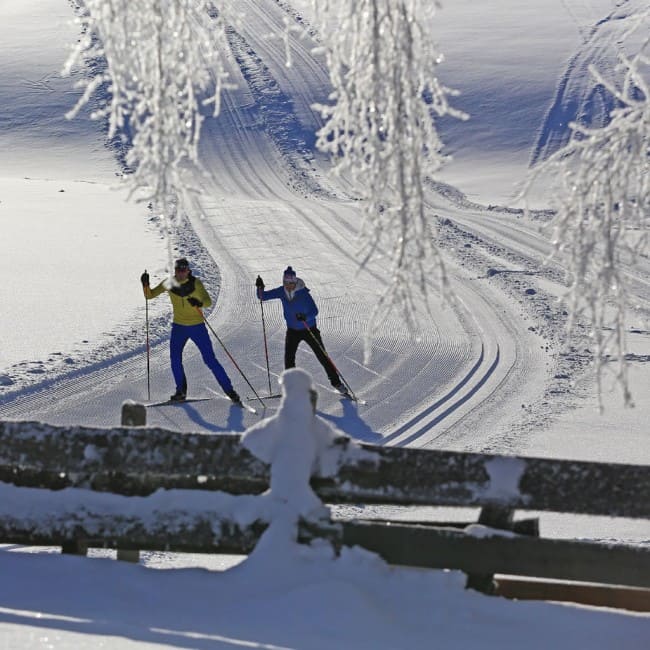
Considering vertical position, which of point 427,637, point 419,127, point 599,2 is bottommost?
point 427,637

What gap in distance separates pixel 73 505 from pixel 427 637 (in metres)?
2.16

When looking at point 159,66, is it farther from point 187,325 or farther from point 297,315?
point 297,315

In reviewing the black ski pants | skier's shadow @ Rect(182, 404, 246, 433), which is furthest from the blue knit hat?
skier's shadow @ Rect(182, 404, 246, 433)

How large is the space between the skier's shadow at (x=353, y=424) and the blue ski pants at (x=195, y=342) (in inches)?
46.4

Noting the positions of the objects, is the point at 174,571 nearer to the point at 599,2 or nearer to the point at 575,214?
the point at 575,214

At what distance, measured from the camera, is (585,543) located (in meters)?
5.91

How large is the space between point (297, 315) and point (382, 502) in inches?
262

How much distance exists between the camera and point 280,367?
45.6 ft

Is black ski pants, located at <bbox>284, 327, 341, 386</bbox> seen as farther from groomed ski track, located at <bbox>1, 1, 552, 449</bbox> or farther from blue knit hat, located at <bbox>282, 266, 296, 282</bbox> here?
blue knit hat, located at <bbox>282, 266, 296, 282</bbox>

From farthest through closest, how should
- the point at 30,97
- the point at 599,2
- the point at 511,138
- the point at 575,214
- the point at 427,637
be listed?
the point at 599,2 → the point at 30,97 → the point at 511,138 → the point at 427,637 → the point at 575,214

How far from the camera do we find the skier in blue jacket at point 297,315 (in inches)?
487

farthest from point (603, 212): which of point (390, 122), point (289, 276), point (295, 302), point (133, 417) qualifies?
point (295, 302)

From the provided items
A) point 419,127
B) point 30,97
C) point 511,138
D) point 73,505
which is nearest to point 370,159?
point 419,127

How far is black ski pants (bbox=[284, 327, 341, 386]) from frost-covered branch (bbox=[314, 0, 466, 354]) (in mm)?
8159
